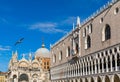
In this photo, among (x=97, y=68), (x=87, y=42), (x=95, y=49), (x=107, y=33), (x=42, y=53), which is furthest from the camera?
(x=42, y=53)

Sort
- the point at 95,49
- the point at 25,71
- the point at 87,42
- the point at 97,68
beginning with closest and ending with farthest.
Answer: the point at 97,68 → the point at 95,49 → the point at 87,42 → the point at 25,71

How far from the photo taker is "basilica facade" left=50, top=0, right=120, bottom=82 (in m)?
38.4

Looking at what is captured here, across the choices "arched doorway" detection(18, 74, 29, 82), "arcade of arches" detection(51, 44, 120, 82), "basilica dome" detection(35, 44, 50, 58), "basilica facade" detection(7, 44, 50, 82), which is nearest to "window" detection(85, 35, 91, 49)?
"arcade of arches" detection(51, 44, 120, 82)

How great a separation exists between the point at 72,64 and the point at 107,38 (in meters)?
17.8

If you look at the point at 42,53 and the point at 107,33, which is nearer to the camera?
the point at 107,33

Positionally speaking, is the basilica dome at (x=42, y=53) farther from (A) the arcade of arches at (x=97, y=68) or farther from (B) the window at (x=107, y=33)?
(B) the window at (x=107, y=33)

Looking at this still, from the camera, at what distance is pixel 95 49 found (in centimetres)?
4447

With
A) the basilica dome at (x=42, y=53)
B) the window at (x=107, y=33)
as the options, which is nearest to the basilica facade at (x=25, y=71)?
the basilica dome at (x=42, y=53)

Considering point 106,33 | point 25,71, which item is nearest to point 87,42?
point 106,33

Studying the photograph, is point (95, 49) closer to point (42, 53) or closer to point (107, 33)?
point (107, 33)

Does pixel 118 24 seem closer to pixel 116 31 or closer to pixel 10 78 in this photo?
pixel 116 31

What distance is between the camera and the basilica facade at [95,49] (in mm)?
38375

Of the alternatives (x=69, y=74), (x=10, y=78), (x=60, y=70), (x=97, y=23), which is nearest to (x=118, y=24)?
(x=97, y=23)

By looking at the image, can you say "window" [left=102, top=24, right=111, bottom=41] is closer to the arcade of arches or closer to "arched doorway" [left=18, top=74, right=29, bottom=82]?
the arcade of arches
